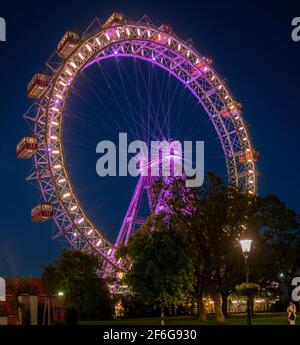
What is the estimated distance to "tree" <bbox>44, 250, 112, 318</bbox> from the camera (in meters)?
42.7

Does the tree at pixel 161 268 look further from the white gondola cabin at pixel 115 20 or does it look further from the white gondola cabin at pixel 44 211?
the white gondola cabin at pixel 115 20

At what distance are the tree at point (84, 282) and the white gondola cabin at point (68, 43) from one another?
50.2ft

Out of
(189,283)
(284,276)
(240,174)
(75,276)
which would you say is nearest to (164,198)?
(189,283)

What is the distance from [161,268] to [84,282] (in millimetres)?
11703

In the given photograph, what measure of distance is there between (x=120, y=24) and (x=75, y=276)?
66.1 ft

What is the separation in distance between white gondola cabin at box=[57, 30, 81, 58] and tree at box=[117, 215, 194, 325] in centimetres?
1702

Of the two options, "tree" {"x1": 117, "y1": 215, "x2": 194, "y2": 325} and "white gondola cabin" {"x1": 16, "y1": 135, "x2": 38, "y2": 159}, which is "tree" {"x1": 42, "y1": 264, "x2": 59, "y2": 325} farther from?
"tree" {"x1": 117, "y1": 215, "x2": 194, "y2": 325}

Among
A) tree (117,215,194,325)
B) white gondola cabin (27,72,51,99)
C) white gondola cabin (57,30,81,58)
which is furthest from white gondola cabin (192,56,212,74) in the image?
tree (117,215,194,325)
